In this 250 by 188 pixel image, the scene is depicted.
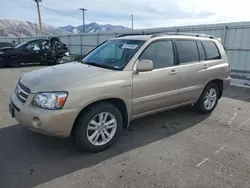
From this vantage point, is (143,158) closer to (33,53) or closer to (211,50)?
(211,50)

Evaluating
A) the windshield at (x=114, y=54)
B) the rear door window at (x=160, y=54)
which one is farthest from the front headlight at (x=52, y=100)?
the rear door window at (x=160, y=54)

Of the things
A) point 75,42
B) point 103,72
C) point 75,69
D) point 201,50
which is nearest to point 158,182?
point 103,72

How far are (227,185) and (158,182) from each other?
0.82m

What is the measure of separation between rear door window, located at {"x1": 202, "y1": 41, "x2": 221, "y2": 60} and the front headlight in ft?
10.9

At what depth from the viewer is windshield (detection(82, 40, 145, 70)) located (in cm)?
369

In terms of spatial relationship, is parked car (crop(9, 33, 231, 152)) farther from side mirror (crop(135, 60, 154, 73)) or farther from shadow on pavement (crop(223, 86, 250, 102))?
shadow on pavement (crop(223, 86, 250, 102))

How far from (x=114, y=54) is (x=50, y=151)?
1.95 m

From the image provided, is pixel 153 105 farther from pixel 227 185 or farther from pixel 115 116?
pixel 227 185

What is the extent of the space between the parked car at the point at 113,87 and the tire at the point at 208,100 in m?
0.03

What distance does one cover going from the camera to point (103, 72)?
3408 mm

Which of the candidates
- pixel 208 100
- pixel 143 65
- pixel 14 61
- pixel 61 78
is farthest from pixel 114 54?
pixel 14 61

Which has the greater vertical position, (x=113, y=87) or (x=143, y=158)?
(x=113, y=87)

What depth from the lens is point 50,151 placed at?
3.40m

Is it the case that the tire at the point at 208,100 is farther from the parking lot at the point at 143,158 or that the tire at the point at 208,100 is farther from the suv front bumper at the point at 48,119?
the suv front bumper at the point at 48,119
